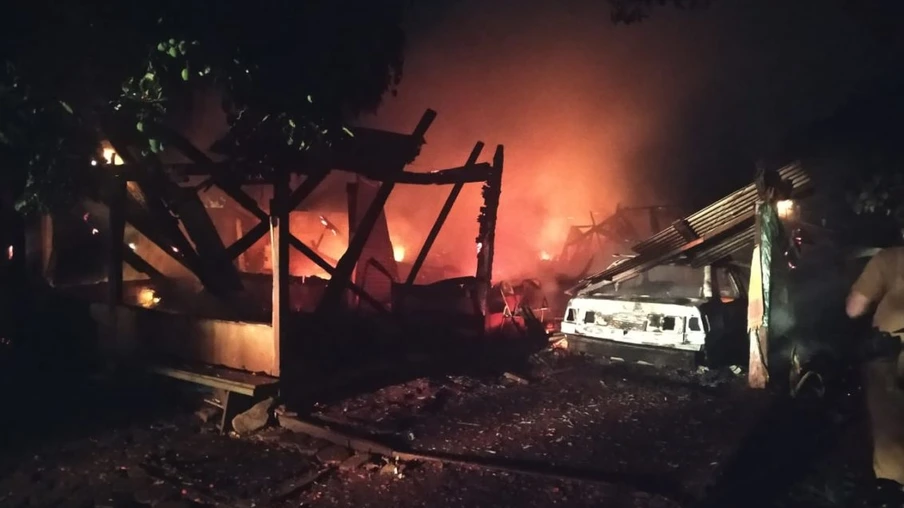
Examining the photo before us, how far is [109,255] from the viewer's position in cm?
811

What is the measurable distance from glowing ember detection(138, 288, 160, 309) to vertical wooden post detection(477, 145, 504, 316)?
5.09m

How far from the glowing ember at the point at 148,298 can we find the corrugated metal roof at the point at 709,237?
23.0ft

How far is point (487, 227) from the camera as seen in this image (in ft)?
32.6

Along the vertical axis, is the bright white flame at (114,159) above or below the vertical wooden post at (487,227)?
above

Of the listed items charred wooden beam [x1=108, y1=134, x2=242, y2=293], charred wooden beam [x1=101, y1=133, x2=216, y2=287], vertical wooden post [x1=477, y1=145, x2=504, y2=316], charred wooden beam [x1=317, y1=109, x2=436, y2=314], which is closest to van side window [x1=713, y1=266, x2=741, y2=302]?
vertical wooden post [x1=477, y1=145, x2=504, y2=316]

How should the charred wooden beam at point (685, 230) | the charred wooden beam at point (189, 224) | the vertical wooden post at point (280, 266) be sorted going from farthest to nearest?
1. the charred wooden beam at point (685, 230)
2. the charred wooden beam at point (189, 224)
3. the vertical wooden post at point (280, 266)

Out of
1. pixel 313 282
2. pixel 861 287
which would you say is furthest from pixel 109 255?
pixel 861 287

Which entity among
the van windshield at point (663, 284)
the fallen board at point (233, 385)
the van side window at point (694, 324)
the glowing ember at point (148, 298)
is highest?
the van windshield at point (663, 284)

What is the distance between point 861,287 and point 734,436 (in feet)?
8.62

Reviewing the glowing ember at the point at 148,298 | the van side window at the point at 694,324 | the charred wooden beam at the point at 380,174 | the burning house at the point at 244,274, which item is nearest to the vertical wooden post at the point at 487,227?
the burning house at the point at 244,274

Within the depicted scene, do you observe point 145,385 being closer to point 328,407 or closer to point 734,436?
point 328,407

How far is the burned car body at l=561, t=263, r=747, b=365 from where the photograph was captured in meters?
8.41

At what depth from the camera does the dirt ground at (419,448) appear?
495 cm

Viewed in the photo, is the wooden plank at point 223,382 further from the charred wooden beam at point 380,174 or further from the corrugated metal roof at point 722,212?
the corrugated metal roof at point 722,212
